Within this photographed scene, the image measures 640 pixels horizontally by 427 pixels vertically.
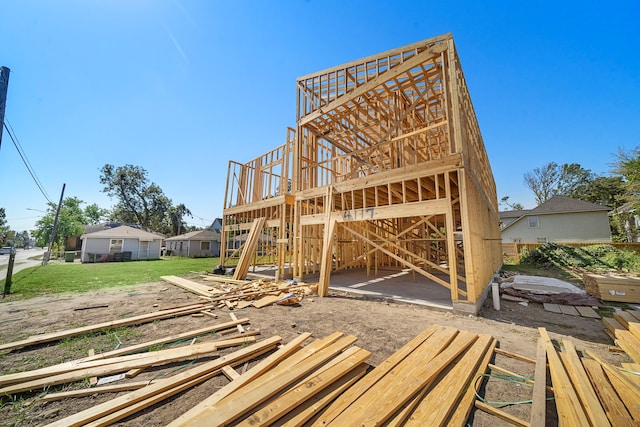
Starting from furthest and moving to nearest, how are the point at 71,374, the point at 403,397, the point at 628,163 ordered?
the point at 628,163, the point at 71,374, the point at 403,397

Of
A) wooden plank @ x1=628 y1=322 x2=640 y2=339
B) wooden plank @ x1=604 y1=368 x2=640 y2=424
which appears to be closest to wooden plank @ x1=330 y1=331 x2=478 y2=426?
wooden plank @ x1=604 y1=368 x2=640 y2=424

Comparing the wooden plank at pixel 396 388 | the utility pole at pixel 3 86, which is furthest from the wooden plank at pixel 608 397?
the utility pole at pixel 3 86

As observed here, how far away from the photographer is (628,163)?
1366 cm

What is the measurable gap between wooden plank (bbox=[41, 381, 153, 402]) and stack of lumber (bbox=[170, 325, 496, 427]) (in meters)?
1.01

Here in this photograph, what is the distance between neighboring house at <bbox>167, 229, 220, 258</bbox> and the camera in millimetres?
28047

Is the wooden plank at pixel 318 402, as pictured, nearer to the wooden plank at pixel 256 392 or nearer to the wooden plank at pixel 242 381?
the wooden plank at pixel 256 392

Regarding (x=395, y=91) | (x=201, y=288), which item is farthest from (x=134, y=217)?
(x=395, y=91)

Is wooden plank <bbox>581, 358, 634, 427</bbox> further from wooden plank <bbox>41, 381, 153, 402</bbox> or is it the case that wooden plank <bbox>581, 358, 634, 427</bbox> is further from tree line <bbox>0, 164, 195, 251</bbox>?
tree line <bbox>0, 164, 195, 251</bbox>

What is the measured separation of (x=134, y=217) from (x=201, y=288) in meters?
41.8

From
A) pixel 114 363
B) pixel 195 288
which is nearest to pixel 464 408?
pixel 114 363

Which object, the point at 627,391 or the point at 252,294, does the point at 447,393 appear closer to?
the point at 627,391

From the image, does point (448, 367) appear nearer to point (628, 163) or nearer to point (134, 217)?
point (628, 163)

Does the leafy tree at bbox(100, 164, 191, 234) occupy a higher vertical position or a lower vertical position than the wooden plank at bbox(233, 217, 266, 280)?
higher

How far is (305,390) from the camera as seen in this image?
7.16 ft
